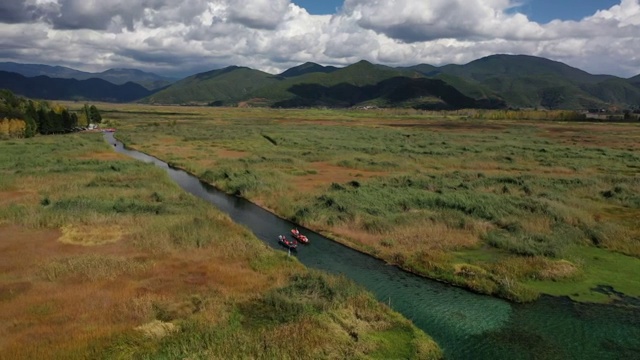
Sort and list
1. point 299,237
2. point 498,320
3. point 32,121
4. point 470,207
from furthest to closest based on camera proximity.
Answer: point 32,121 → point 470,207 → point 299,237 → point 498,320

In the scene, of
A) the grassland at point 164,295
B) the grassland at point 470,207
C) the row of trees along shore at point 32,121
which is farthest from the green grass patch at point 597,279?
the row of trees along shore at point 32,121

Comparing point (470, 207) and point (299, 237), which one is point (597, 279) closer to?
point (470, 207)

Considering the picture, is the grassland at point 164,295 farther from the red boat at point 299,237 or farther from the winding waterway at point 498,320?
the red boat at point 299,237

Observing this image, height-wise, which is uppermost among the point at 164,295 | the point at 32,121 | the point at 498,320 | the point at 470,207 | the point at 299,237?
the point at 32,121

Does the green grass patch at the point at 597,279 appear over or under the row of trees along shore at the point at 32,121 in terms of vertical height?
under

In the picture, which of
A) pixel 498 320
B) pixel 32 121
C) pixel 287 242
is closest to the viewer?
pixel 498 320

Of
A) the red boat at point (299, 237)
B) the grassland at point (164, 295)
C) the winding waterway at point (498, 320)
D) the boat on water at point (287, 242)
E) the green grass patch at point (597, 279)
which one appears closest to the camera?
the grassland at point (164, 295)

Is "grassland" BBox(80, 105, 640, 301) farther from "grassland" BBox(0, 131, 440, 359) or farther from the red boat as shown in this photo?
"grassland" BBox(0, 131, 440, 359)

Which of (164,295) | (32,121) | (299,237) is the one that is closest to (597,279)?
(299,237)

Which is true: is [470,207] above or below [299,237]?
above
